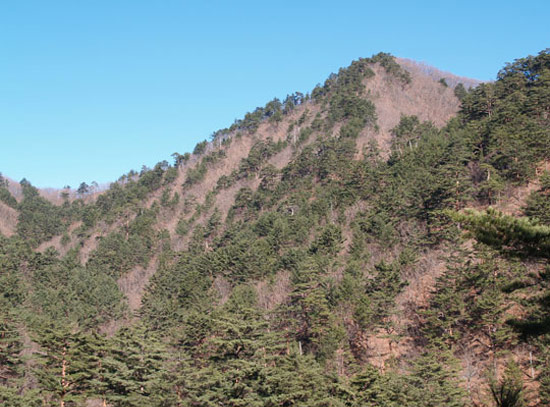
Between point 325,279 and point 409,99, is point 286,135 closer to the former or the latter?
point 409,99

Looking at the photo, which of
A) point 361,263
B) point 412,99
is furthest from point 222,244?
point 412,99

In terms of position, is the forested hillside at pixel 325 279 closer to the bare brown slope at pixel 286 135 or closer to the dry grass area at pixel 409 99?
the bare brown slope at pixel 286 135

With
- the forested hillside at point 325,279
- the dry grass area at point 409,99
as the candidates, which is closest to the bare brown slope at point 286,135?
the dry grass area at point 409,99

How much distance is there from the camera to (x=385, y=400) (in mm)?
19406

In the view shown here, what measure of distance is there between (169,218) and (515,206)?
193 ft

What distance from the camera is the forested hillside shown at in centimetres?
2008

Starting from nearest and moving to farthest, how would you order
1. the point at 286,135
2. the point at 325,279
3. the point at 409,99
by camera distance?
the point at 325,279, the point at 286,135, the point at 409,99

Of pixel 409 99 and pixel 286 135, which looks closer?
pixel 286 135

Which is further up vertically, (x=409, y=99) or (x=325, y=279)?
(x=409, y=99)

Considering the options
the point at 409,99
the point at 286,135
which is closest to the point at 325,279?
the point at 286,135

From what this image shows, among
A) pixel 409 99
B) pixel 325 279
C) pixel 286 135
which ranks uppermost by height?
pixel 409 99

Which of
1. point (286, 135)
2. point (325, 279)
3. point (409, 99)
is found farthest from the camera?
point (409, 99)

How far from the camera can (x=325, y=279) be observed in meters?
34.0

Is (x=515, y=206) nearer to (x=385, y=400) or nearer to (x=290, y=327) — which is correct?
(x=290, y=327)
